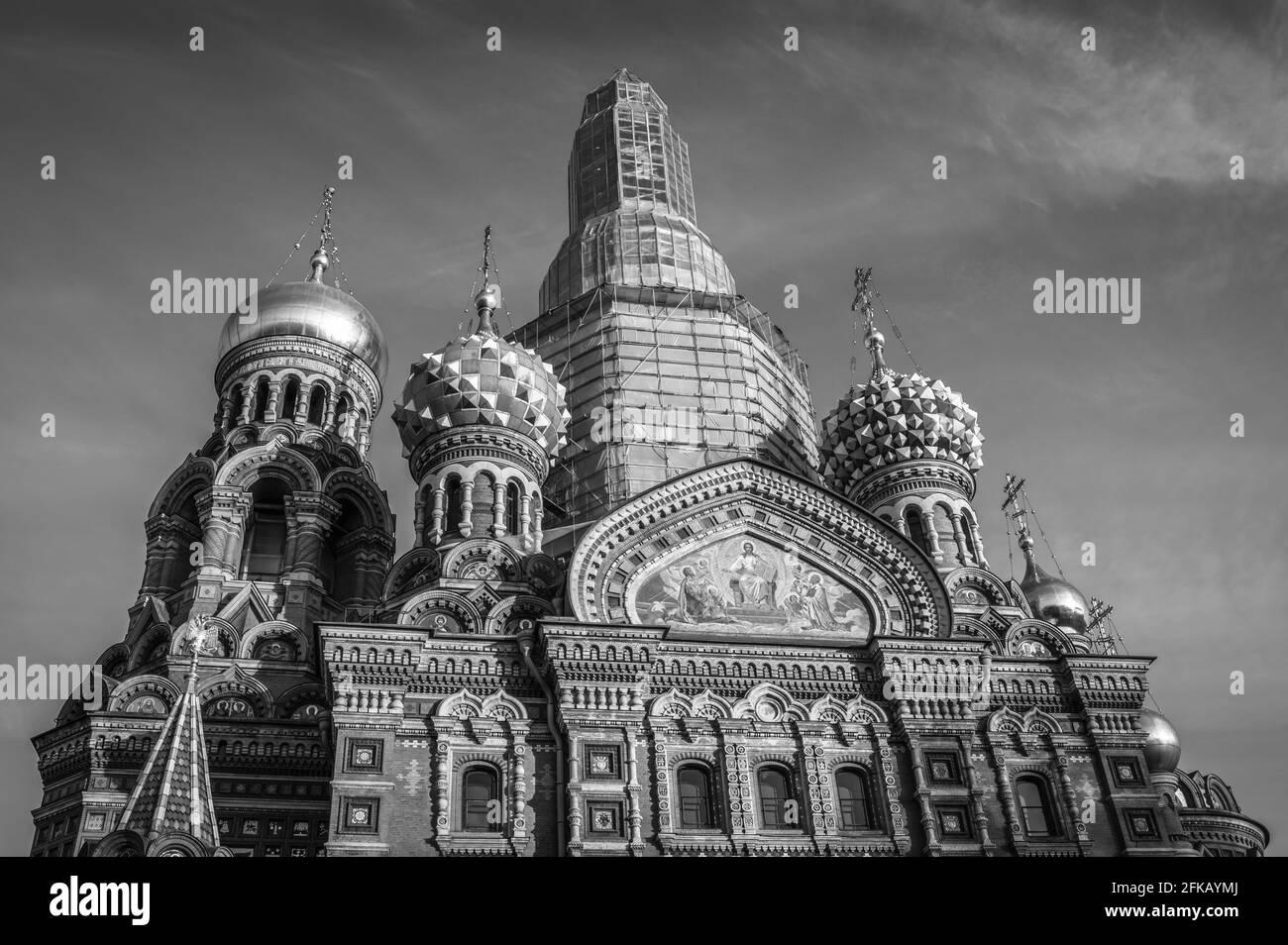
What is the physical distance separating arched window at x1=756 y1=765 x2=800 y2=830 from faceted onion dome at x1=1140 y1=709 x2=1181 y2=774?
7.67 meters

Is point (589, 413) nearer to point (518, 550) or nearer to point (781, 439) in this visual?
point (781, 439)

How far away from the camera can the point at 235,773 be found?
47.6 feet

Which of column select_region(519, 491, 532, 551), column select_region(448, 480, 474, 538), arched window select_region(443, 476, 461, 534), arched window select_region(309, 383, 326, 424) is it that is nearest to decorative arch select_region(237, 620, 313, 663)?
arched window select_region(443, 476, 461, 534)

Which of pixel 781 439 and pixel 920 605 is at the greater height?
pixel 781 439

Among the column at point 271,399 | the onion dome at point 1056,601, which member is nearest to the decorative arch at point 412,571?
the column at point 271,399

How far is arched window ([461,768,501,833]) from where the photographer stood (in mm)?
12773

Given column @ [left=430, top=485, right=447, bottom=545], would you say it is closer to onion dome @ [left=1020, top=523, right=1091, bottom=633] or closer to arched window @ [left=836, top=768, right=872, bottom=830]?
arched window @ [left=836, top=768, right=872, bottom=830]

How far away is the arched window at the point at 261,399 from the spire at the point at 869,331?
33.2ft

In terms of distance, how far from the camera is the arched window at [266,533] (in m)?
19.1

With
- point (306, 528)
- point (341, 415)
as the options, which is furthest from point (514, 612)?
point (341, 415)

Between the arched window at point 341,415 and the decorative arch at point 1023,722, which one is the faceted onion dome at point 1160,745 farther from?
the arched window at point 341,415

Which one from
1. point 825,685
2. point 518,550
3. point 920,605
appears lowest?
point 825,685

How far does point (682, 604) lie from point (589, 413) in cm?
754
